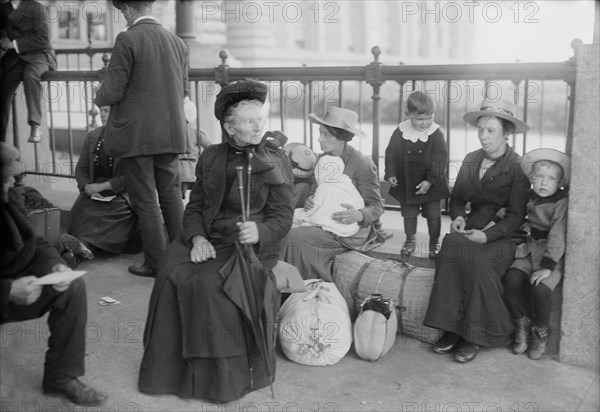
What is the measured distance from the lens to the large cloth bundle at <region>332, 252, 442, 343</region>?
4.52 metres

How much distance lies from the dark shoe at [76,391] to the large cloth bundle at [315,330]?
3.47 ft

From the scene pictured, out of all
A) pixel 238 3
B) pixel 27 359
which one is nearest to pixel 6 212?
pixel 27 359

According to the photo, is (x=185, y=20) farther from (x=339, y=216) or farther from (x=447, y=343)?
(x=447, y=343)

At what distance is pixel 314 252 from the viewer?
4801mm

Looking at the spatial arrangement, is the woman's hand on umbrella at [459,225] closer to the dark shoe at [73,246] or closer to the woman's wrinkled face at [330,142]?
the woman's wrinkled face at [330,142]

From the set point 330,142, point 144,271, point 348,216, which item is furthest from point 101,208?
point 348,216

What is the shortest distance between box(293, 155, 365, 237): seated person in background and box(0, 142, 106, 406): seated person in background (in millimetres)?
1812

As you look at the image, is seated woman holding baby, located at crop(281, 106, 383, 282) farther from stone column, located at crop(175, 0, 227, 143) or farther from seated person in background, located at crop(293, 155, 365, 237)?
stone column, located at crop(175, 0, 227, 143)

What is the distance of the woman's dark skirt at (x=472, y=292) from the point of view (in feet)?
13.8

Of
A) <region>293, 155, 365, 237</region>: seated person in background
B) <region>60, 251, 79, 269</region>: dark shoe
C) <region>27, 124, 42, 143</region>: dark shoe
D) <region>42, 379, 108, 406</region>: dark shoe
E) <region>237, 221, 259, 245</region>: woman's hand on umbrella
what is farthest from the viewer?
<region>27, 124, 42, 143</region>: dark shoe

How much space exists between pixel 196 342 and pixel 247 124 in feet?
3.67

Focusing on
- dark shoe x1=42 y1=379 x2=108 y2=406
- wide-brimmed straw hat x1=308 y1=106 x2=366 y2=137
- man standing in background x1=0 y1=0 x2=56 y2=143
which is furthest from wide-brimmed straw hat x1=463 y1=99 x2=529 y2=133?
man standing in background x1=0 y1=0 x2=56 y2=143

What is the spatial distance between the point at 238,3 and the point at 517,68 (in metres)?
20.0

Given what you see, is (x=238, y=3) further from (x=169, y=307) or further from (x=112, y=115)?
(x=169, y=307)
